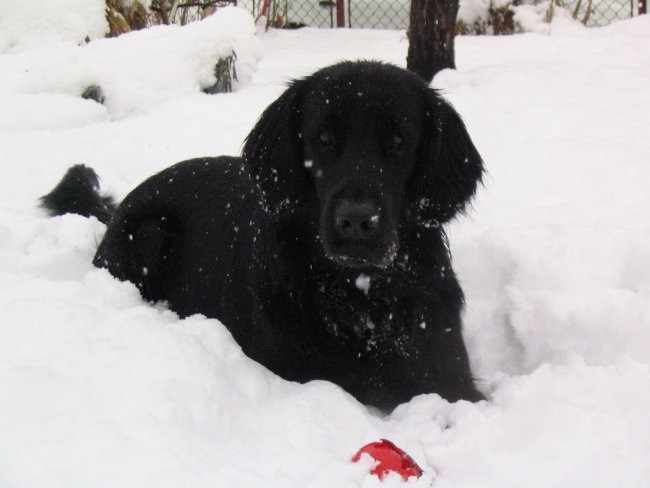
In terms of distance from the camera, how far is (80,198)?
4.19 m

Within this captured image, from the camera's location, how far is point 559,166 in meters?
4.57

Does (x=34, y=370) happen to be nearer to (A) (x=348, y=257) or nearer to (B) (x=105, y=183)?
(A) (x=348, y=257)

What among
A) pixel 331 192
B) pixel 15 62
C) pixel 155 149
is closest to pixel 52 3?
pixel 15 62

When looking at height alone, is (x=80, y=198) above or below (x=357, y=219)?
below

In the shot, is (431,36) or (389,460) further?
(431,36)

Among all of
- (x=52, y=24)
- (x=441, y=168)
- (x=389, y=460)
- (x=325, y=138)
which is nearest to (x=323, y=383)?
(x=389, y=460)

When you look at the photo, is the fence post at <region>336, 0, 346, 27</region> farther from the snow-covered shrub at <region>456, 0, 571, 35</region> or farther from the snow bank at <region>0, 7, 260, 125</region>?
the snow bank at <region>0, 7, 260, 125</region>

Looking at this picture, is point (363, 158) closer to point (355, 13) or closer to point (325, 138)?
point (325, 138)

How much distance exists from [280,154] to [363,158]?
49 cm

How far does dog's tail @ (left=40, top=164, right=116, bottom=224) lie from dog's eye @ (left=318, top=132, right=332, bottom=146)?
189 centimetres

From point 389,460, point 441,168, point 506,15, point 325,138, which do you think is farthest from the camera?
point 506,15

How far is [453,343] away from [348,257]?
623 mm

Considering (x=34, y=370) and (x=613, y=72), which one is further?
(x=613, y=72)

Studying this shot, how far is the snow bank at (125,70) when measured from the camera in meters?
6.16
